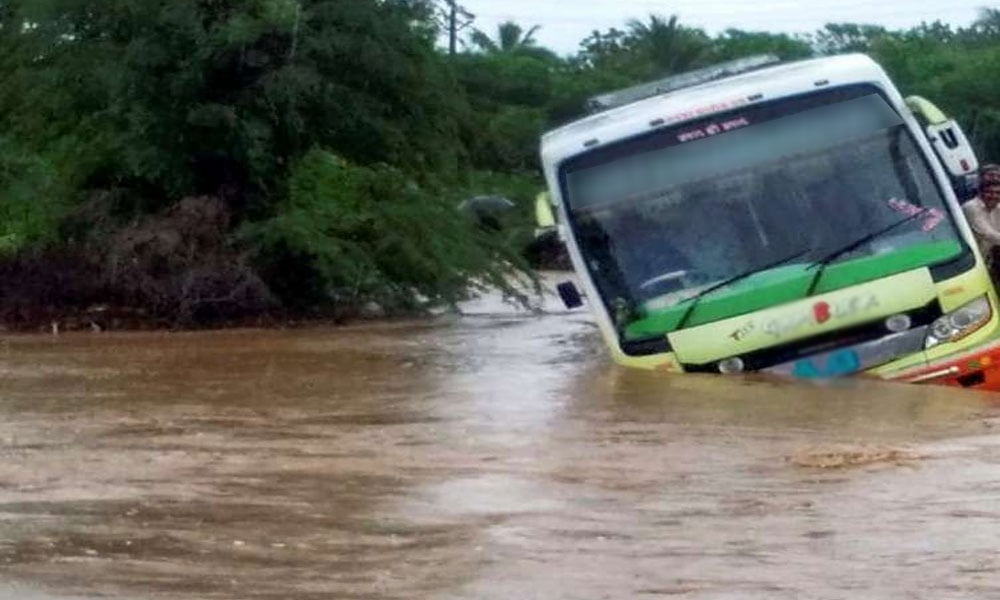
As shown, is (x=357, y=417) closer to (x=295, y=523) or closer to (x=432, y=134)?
(x=295, y=523)

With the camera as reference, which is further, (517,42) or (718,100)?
(517,42)

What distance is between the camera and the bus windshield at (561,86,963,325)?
12.6m

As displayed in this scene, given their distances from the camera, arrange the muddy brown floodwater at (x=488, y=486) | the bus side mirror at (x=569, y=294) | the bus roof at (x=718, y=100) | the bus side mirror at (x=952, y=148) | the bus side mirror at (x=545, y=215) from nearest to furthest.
Result: the muddy brown floodwater at (x=488, y=486) → the bus roof at (x=718, y=100) → the bus side mirror at (x=952, y=148) → the bus side mirror at (x=545, y=215) → the bus side mirror at (x=569, y=294)

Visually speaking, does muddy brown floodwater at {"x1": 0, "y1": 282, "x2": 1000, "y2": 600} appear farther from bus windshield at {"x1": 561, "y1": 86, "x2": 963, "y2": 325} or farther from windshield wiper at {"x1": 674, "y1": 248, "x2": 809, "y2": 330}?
bus windshield at {"x1": 561, "y1": 86, "x2": 963, "y2": 325}

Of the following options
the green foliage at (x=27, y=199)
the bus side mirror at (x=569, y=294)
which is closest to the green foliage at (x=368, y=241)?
the green foliage at (x=27, y=199)

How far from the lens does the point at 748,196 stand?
1271 cm

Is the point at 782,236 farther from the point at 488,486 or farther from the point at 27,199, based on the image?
the point at 27,199

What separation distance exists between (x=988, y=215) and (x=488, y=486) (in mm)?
6067

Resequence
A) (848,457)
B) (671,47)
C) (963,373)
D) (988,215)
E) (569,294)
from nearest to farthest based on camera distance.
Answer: (848,457) < (963,373) < (988,215) < (569,294) < (671,47)

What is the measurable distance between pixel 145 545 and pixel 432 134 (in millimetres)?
14586

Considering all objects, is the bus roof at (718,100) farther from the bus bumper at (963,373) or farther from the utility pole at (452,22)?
the utility pole at (452,22)

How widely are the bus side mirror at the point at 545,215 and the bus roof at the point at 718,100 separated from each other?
0.39m

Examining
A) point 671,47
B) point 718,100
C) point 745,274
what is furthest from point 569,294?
point 671,47

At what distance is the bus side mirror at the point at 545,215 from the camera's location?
13539mm
